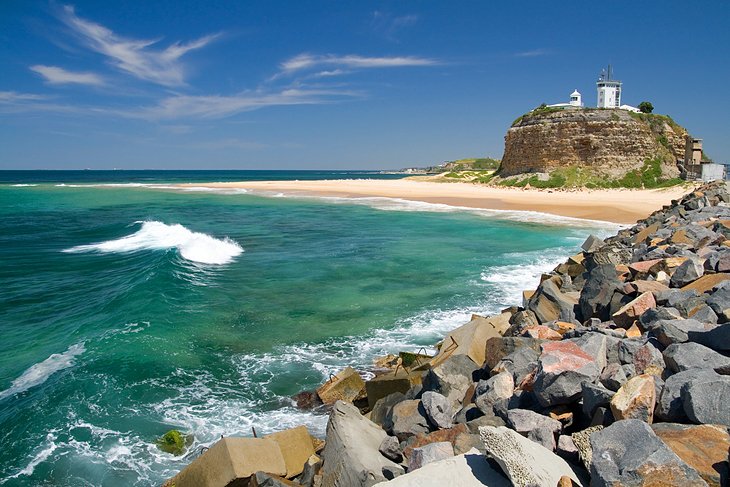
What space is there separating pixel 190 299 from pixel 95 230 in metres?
17.8

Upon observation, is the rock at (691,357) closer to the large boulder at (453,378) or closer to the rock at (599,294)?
the large boulder at (453,378)

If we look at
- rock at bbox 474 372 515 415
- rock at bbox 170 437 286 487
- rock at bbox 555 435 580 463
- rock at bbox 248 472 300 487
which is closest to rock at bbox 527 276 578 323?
rock at bbox 474 372 515 415

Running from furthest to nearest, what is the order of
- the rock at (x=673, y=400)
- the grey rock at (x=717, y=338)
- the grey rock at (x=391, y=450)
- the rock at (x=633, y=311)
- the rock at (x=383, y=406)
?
1. the rock at (x=633, y=311)
2. the rock at (x=383, y=406)
3. the grey rock at (x=391, y=450)
4. the grey rock at (x=717, y=338)
5. the rock at (x=673, y=400)

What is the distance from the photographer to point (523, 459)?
3.17m

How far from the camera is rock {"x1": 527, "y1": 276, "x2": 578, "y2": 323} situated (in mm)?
7547

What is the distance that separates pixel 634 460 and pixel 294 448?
11.1 feet

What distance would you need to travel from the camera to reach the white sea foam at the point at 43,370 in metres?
7.80

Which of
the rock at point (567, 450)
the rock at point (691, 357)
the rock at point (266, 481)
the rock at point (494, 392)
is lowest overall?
the rock at point (266, 481)

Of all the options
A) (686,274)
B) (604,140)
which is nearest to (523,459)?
(686,274)

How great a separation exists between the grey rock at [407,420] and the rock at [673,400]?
205 centimetres

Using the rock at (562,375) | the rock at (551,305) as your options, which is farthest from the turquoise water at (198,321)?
the rock at (562,375)

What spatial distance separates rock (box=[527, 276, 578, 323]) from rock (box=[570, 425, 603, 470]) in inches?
165

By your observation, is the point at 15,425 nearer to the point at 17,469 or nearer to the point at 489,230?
the point at 17,469

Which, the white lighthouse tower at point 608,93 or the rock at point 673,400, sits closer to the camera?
the rock at point 673,400
